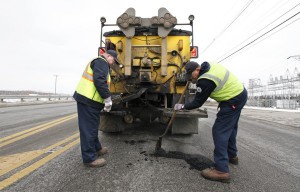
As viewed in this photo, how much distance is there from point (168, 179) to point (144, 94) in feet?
9.16

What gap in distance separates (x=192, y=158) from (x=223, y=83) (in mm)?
1353

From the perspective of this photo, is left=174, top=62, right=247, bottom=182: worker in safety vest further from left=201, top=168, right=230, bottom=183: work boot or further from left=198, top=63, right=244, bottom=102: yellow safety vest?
left=201, top=168, right=230, bottom=183: work boot

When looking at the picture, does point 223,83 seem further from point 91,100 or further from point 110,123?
point 110,123

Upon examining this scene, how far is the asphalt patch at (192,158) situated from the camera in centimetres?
379

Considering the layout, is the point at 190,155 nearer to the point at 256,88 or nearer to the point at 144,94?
the point at 144,94

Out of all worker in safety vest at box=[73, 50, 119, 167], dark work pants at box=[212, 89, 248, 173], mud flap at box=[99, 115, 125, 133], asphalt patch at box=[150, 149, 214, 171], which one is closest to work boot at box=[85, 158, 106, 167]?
worker in safety vest at box=[73, 50, 119, 167]

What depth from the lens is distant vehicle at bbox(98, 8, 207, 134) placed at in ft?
18.3

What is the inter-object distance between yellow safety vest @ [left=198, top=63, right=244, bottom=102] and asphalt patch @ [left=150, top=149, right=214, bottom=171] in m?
1.00

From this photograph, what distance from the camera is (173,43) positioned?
5.95m

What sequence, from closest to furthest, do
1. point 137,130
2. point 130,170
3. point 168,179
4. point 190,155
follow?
point 168,179 → point 130,170 → point 190,155 → point 137,130

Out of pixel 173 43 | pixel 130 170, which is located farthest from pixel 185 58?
pixel 130 170

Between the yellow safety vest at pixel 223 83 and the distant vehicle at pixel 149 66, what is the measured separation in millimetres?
1832

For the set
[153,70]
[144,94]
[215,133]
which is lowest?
[215,133]

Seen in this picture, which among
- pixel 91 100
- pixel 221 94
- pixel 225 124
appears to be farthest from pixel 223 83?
pixel 91 100
